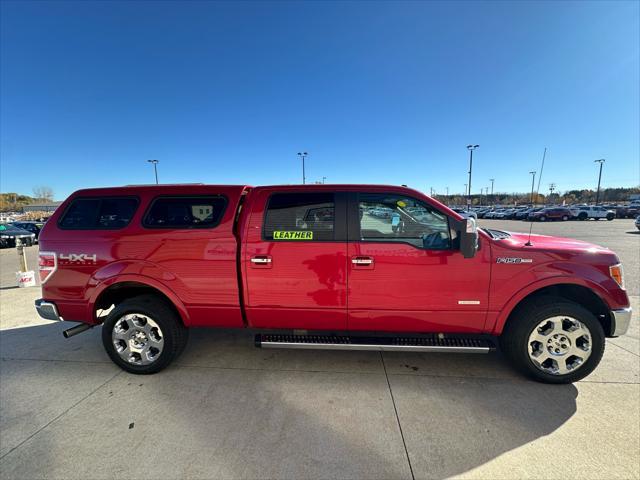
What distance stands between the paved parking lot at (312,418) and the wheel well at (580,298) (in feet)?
2.00

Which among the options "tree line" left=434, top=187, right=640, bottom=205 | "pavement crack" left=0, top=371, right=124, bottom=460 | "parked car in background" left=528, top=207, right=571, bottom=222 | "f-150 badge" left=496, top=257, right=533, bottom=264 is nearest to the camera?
"pavement crack" left=0, top=371, right=124, bottom=460

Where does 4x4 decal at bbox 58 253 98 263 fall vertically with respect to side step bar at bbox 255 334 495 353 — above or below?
above

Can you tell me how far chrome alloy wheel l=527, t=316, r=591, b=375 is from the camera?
2.78m

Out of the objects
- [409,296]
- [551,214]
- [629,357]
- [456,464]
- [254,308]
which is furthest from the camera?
[551,214]

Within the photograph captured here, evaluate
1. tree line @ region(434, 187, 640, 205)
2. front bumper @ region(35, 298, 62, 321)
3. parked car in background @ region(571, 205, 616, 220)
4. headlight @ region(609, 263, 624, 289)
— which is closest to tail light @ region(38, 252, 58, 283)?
front bumper @ region(35, 298, 62, 321)

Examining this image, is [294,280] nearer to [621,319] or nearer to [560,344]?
[560,344]

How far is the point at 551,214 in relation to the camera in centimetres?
3341

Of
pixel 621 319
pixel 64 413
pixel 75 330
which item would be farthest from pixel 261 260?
pixel 621 319

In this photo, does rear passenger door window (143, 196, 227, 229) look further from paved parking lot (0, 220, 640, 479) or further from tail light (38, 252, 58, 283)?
paved parking lot (0, 220, 640, 479)

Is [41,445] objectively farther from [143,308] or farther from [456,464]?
[456,464]

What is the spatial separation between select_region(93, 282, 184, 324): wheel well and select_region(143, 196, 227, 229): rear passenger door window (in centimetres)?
70

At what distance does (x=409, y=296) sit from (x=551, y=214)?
4009cm

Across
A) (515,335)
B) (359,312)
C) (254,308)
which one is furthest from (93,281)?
(515,335)

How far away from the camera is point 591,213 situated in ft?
108
